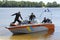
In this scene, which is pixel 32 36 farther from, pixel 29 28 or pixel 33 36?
pixel 29 28

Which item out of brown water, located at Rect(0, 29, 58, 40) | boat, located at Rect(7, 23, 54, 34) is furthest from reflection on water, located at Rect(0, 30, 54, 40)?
boat, located at Rect(7, 23, 54, 34)

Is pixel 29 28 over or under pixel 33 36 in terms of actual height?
over

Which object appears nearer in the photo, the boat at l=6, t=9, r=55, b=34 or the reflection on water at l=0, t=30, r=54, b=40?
the reflection on water at l=0, t=30, r=54, b=40

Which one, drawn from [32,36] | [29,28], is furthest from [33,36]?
[29,28]

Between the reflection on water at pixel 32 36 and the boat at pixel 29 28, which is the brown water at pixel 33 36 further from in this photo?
the boat at pixel 29 28

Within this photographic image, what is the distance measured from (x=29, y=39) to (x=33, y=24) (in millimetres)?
1863

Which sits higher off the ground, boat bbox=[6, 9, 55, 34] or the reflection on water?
boat bbox=[6, 9, 55, 34]

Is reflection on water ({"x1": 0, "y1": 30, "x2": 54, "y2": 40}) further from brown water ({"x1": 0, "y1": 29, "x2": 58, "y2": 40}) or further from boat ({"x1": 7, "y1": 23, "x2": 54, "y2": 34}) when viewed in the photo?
boat ({"x1": 7, "y1": 23, "x2": 54, "y2": 34})

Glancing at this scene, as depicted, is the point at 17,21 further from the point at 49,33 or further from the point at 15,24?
the point at 49,33

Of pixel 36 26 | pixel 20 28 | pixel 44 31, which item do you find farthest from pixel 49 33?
pixel 20 28

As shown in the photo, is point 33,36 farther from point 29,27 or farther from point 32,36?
point 29,27

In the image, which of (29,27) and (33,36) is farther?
(33,36)

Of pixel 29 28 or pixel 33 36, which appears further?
pixel 33 36

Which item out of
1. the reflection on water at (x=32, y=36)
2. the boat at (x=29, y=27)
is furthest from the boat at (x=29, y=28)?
the reflection on water at (x=32, y=36)
